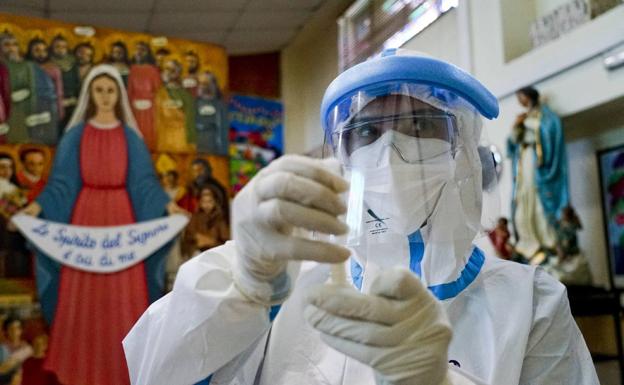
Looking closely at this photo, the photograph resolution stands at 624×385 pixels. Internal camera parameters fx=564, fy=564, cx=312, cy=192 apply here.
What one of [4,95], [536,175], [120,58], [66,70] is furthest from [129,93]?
[536,175]

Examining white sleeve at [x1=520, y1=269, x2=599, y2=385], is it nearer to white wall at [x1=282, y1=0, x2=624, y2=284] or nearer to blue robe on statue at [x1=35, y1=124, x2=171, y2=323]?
white wall at [x1=282, y1=0, x2=624, y2=284]

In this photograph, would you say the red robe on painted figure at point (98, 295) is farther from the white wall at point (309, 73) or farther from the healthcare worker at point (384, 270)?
the white wall at point (309, 73)

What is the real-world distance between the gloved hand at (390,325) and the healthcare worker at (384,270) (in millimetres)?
20

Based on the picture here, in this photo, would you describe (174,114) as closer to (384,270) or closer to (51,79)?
(51,79)

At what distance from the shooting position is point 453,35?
3389 mm

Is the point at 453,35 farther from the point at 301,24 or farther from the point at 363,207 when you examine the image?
the point at 363,207

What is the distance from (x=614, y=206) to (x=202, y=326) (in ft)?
8.29

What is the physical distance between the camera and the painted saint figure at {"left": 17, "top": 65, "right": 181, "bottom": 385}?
2578 millimetres

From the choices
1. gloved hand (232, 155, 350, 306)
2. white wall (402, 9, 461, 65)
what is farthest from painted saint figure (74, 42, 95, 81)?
gloved hand (232, 155, 350, 306)

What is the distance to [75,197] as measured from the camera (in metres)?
2.68

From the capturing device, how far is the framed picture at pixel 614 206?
2715 mm

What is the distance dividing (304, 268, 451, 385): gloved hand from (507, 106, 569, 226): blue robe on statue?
2342 millimetres

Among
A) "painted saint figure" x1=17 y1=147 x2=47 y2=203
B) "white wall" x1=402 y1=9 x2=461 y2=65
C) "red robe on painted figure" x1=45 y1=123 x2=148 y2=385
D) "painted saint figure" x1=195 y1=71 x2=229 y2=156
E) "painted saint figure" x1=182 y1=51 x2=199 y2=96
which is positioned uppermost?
"white wall" x1=402 y1=9 x2=461 y2=65

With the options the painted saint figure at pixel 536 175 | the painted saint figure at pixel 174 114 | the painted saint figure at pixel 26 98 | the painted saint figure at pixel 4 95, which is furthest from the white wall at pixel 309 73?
the painted saint figure at pixel 4 95
